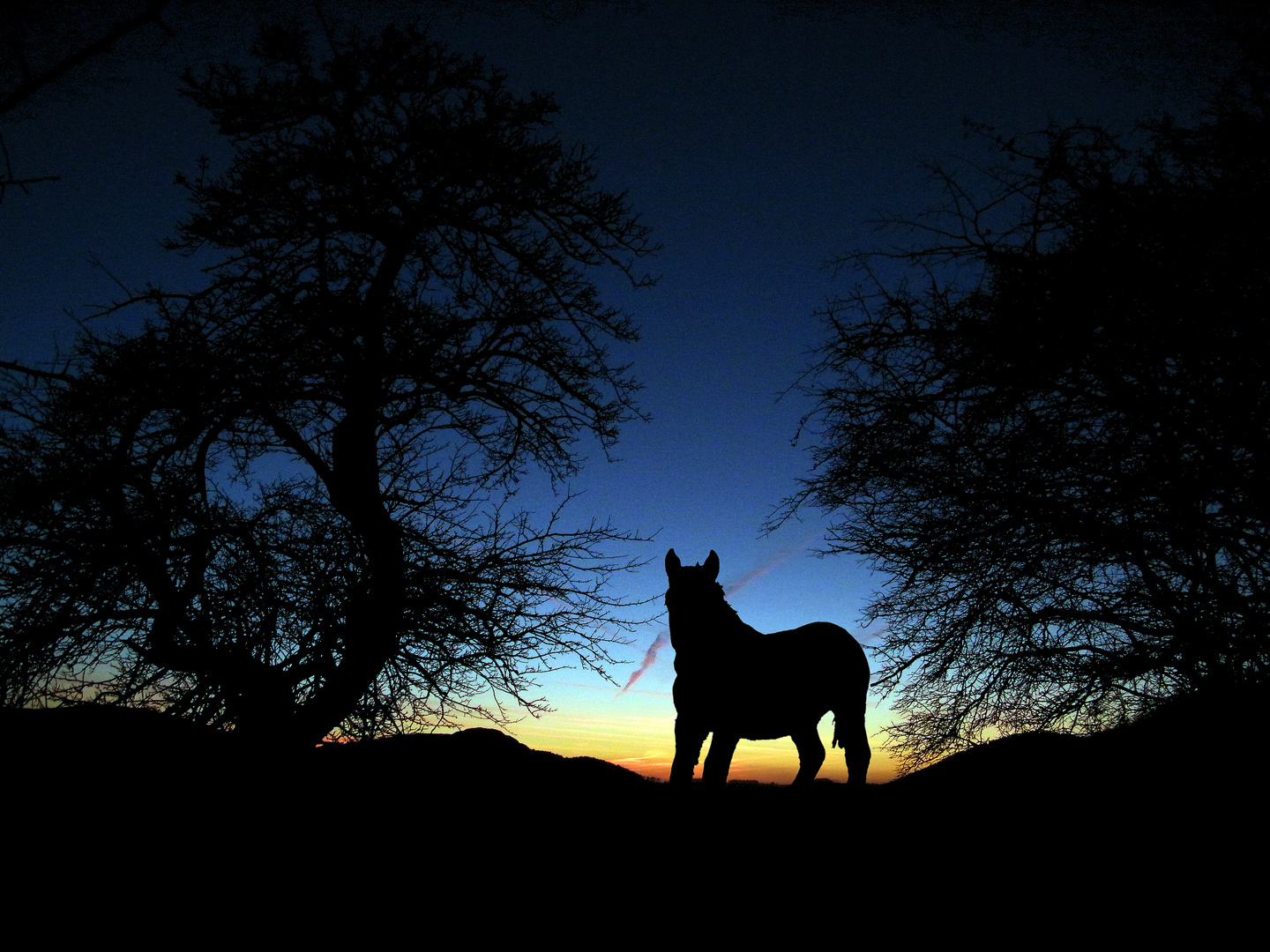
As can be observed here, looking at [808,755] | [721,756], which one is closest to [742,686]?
[721,756]

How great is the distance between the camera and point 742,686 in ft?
18.9

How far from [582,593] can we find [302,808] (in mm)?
3045

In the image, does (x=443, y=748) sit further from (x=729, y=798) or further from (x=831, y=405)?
(x=831, y=405)

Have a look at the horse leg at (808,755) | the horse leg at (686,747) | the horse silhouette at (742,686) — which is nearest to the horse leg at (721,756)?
the horse silhouette at (742,686)

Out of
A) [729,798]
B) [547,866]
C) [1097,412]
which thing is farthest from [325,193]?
[1097,412]

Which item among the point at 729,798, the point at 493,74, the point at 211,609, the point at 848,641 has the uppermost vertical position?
the point at 493,74

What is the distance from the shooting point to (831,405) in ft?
19.7

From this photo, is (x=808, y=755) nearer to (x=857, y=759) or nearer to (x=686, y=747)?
(x=857, y=759)

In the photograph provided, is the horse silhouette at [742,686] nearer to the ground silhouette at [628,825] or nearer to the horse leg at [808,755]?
the horse leg at [808,755]

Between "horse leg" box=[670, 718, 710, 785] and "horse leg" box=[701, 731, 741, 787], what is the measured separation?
0.19 metres

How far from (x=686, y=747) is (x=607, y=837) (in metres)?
1.96

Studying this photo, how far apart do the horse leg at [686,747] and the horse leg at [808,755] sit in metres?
1.24

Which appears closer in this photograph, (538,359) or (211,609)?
(211,609)

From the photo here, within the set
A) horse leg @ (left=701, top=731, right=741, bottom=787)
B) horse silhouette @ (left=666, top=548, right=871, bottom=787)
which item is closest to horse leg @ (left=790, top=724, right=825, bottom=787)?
horse silhouette @ (left=666, top=548, right=871, bottom=787)
